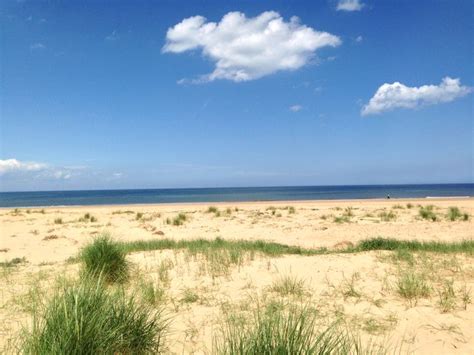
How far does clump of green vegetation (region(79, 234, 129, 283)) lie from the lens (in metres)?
7.13

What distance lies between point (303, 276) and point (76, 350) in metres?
5.00

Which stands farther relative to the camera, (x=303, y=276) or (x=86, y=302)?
(x=303, y=276)

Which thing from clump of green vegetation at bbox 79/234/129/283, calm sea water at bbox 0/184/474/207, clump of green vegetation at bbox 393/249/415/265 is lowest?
calm sea water at bbox 0/184/474/207

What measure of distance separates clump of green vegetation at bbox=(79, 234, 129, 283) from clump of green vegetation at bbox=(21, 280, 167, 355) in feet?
10.6

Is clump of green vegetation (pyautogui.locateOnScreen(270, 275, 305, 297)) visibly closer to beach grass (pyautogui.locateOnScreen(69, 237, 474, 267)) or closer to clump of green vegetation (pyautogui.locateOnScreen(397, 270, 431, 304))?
clump of green vegetation (pyautogui.locateOnScreen(397, 270, 431, 304))

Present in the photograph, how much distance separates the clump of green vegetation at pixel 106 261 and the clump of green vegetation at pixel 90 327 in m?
3.24

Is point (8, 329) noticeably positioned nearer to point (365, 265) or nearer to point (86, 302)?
point (86, 302)

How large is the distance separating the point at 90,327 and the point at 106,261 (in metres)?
4.25

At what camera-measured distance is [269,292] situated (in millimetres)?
6340

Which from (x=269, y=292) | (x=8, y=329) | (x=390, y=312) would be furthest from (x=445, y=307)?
(x=8, y=329)

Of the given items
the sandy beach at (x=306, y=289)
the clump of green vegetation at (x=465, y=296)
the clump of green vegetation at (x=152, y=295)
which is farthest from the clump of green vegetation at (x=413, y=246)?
the clump of green vegetation at (x=152, y=295)

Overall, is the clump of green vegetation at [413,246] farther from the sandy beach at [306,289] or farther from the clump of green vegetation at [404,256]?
the clump of green vegetation at [404,256]

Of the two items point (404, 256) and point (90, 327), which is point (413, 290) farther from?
point (90, 327)

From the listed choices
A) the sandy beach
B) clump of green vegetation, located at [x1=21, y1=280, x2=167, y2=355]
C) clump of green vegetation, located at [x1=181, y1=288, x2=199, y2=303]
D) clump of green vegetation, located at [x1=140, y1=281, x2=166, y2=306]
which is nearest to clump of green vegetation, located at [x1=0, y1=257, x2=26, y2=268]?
the sandy beach
